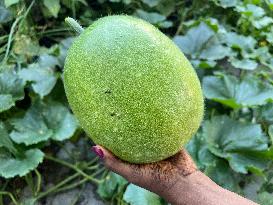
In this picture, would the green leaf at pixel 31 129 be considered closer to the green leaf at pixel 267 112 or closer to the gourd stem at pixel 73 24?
Answer: the gourd stem at pixel 73 24

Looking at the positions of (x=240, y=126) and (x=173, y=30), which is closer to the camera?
(x=240, y=126)

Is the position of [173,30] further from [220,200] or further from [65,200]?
[220,200]

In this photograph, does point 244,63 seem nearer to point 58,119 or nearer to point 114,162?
point 58,119

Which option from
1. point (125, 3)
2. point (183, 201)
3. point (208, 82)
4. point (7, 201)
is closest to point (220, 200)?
point (183, 201)

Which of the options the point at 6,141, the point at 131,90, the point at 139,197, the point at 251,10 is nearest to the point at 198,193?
the point at 131,90

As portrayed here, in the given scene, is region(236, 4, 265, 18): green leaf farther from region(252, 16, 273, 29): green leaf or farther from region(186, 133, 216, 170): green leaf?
region(186, 133, 216, 170): green leaf

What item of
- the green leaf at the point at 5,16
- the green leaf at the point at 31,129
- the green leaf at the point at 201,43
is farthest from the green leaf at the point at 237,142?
the green leaf at the point at 5,16
